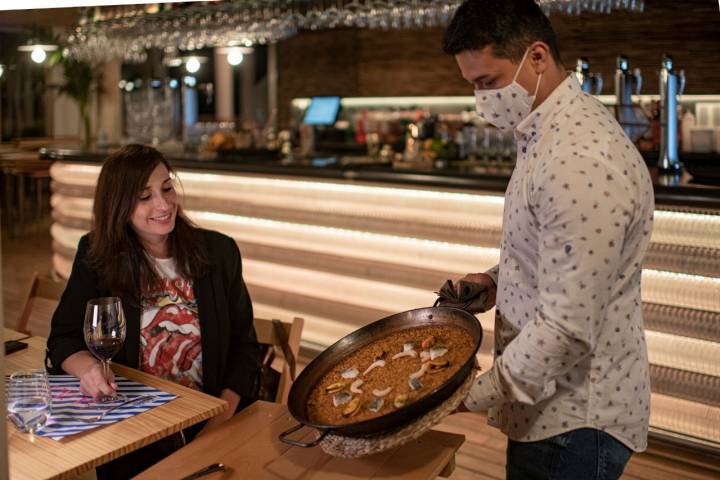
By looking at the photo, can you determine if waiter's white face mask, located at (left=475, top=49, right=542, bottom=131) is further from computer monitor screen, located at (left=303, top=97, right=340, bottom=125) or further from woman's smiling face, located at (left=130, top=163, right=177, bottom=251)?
computer monitor screen, located at (left=303, top=97, right=340, bottom=125)

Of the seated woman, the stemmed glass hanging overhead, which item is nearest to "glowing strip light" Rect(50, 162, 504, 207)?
the stemmed glass hanging overhead

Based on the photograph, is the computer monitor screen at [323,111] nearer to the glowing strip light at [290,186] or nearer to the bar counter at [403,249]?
the glowing strip light at [290,186]

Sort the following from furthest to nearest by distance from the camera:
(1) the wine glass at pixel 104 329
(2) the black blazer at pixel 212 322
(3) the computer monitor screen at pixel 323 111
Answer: (3) the computer monitor screen at pixel 323 111 → (2) the black blazer at pixel 212 322 → (1) the wine glass at pixel 104 329

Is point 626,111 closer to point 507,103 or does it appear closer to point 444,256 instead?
point 444,256

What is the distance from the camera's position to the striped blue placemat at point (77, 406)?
1.95m

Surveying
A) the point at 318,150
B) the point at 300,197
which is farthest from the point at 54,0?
the point at 318,150

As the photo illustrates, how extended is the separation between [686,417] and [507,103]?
8.24ft

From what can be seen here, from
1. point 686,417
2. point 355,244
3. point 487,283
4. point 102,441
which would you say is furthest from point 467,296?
point 355,244

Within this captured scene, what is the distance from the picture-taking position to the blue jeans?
169 cm

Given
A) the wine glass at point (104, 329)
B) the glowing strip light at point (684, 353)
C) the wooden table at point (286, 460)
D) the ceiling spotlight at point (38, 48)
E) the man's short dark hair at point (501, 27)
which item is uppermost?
the ceiling spotlight at point (38, 48)

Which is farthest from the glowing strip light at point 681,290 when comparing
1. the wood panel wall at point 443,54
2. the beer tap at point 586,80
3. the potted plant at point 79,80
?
the potted plant at point 79,80

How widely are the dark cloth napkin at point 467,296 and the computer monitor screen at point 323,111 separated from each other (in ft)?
24.4

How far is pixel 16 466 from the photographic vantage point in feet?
5.79

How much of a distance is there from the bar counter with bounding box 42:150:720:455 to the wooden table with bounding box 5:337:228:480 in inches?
81.6
